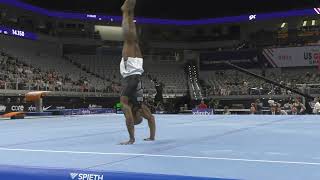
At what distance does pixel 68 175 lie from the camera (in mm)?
3145

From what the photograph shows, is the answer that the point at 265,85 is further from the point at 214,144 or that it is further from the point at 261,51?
the point at 214,144

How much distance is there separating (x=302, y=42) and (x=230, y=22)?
20.1 feet

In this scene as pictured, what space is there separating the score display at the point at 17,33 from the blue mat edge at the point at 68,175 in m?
30.5

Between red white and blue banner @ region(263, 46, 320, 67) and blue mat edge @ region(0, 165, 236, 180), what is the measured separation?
35.3 m

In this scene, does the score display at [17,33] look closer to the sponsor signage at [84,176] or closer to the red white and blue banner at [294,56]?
the red white and blue banner at [294,56]

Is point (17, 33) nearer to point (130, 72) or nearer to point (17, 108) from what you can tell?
point (17, 108)

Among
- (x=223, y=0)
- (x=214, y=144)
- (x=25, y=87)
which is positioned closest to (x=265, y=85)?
(x=223, y=0)

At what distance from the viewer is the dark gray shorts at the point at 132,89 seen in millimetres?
5805

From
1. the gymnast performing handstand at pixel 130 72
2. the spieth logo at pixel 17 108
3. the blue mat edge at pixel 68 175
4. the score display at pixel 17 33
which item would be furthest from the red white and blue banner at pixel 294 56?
the blue mat edge at pixel 68 175

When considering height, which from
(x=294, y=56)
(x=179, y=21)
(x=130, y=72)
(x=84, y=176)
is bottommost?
(x=84, y=176)

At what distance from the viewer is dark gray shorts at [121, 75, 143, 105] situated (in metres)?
5.80

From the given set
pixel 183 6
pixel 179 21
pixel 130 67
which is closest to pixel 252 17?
pixel 183 6

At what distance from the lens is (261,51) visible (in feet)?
126

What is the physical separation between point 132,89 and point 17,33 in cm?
2981
